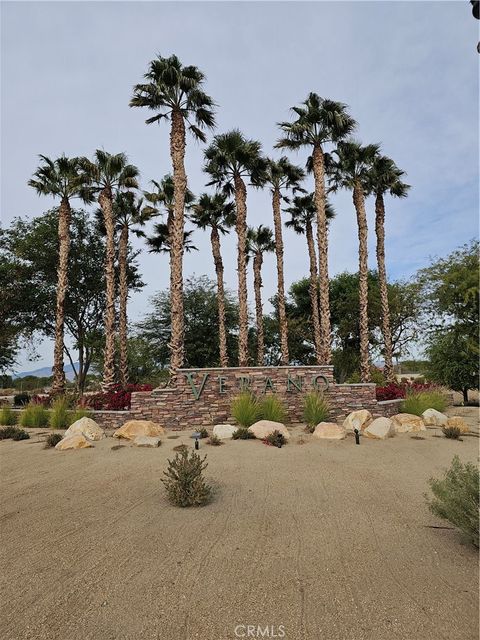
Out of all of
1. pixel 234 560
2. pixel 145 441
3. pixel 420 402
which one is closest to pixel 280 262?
pixel 420 402

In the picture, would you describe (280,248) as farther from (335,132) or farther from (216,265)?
(335,132)

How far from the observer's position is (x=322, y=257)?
19.1 metres

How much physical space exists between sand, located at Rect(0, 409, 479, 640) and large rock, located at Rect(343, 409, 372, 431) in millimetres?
4727

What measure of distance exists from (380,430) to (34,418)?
12571 millimetres

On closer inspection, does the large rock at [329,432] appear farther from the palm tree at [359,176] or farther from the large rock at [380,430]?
the palm tree at [359,176]

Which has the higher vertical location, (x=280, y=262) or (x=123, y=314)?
(x=280, y=262)

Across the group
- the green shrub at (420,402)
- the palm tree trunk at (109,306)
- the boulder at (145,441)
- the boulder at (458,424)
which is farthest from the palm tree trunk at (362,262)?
the palm tree trunk at (109,306)

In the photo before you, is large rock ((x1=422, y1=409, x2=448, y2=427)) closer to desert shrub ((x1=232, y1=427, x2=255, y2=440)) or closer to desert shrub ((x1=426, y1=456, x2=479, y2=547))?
desert shrub ((x1=232, y1=427, x2=255, y2=440))

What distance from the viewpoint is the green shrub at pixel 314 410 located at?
1327 centimetres

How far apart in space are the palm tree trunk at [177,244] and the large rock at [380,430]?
7569 mm

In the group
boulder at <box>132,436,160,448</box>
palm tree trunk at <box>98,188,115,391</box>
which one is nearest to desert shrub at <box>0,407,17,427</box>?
palm tree trunk at <box>98,188,115,391</box>

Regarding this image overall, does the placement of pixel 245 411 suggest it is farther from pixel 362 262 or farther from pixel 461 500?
pixel 362 262

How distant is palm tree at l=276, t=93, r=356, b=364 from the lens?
742 inches

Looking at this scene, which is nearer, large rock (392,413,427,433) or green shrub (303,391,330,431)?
large rock (392,413,427,433)
